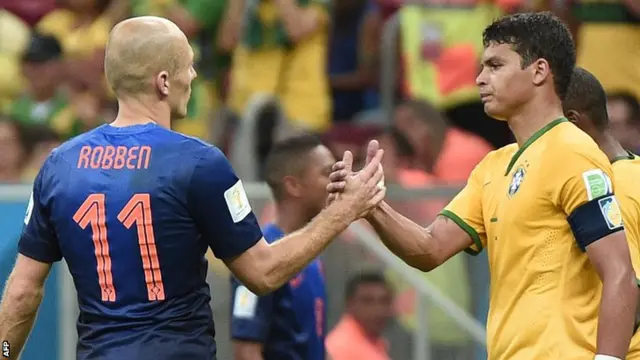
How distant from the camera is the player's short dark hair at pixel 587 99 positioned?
19.7ft

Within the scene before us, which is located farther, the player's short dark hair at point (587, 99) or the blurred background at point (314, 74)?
the blurred background at point (314, 74)

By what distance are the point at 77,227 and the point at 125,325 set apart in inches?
15.2

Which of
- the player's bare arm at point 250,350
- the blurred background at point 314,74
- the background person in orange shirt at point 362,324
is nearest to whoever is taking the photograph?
the player's bare arm at point 250,350

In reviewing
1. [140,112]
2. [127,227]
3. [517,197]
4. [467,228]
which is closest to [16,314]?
[127,227]

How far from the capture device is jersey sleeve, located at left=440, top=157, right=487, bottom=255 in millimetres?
5859

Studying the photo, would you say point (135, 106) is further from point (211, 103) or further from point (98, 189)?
point (211, 103)

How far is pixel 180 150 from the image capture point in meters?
5.23

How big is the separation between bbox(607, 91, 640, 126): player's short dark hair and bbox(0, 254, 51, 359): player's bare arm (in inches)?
223

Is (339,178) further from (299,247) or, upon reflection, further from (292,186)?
(292,186)

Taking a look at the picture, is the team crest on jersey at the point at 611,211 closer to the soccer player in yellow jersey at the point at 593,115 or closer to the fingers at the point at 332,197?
the soccer player in yellow jersey at the point at 593,115

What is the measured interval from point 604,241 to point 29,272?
2.06 m

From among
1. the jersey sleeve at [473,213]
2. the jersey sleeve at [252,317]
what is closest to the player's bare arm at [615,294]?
the jersey sleeve at [473,213]

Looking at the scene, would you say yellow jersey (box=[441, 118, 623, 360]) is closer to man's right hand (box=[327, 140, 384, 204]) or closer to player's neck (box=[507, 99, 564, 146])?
player's neck (box=[507, 99, 564, 146])

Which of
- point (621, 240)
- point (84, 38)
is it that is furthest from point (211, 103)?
point (621, 240)
